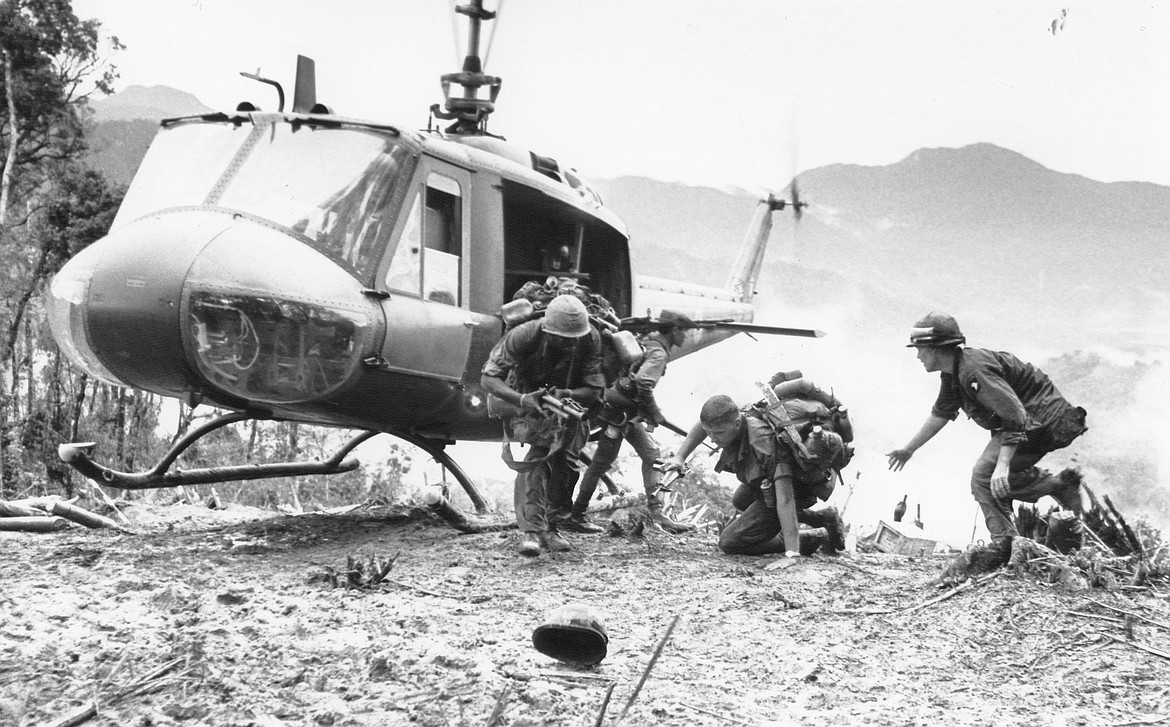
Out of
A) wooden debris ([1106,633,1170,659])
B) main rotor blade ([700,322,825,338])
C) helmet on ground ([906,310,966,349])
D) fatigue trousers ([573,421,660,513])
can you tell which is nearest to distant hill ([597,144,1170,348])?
main rotor blade ([700,322,825,338])

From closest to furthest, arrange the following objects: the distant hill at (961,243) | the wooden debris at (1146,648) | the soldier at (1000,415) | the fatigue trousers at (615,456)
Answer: the wooden debris at (1146,648) < the soldier at (1000,415) < the fatigue trousers at (615,456) < the distant hill at (961,243)

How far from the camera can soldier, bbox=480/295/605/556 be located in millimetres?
6164

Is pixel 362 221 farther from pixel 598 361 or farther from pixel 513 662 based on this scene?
pixel 513 662

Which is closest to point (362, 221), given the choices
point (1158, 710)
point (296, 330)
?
point (296, 330)

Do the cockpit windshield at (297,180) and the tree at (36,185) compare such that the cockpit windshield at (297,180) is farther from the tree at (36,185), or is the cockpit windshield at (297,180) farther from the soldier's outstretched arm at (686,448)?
the tree at (36,185)

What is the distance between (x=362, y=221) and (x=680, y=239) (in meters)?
59.6

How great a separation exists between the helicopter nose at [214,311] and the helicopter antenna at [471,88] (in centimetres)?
249

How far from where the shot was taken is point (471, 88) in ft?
27.0

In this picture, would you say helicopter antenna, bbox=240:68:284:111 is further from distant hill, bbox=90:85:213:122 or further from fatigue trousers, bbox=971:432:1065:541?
distant hill, bbox=90:85:213:122

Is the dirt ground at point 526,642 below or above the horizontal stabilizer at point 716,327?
below

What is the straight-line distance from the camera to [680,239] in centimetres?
6506

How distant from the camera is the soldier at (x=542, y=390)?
243 inches

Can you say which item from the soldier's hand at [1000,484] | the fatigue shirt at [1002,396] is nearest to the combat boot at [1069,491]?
the fatigue shirt at [1002,396]

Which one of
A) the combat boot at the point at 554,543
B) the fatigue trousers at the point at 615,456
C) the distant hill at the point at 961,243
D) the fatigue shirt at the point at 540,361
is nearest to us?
the fatigue shirt at the point at 540,361
